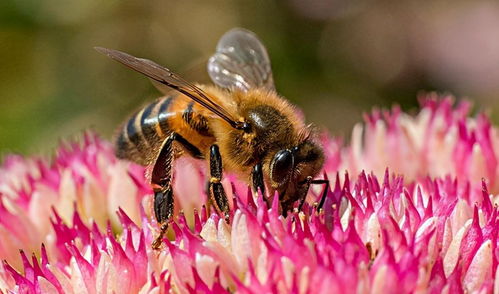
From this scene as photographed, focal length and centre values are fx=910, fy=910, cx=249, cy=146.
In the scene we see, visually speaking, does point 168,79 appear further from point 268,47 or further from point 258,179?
point 268,47

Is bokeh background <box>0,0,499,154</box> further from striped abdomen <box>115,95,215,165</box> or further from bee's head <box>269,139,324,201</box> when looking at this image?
bee's head <box>269,139,324,201</box>

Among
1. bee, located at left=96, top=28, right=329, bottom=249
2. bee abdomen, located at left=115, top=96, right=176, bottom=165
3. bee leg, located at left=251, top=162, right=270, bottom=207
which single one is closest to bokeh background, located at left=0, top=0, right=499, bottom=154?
bee abdomen, located at left=115, top=96, right=176, bottom=165

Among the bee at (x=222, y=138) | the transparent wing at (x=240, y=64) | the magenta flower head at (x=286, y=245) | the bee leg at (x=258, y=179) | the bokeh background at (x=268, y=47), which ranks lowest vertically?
the magenta flower head at (x=286, y=245)

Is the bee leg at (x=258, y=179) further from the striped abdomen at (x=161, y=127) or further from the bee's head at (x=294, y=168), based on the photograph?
the striped abdomen at (x=161, y=127)

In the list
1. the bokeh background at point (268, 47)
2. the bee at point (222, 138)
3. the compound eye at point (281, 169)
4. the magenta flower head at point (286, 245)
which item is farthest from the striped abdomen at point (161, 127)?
the bokeh background at point (268, 47)

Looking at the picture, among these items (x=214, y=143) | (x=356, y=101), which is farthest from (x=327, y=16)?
(x=214, y=143)

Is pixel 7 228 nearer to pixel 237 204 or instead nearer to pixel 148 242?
pixel 148 242
